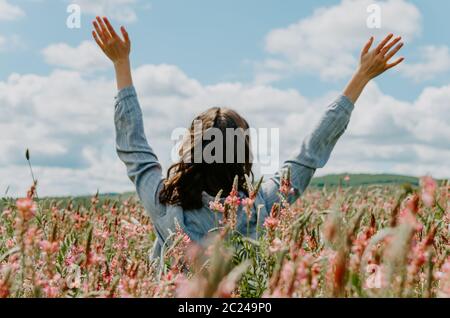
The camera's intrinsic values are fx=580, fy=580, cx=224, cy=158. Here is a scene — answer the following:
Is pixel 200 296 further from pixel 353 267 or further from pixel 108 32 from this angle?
pixel 108 32

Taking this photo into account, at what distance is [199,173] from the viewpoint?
3.45m

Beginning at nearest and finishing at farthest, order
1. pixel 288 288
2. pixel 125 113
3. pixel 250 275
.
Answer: pixel 288 288 → pixel 250 275 → pixel 125 113

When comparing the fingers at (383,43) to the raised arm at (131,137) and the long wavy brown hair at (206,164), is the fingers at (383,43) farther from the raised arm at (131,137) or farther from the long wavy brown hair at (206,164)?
the raised arm at (131,137)

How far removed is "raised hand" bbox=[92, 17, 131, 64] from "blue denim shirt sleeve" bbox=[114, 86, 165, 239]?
229 mm

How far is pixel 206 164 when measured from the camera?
137 inches

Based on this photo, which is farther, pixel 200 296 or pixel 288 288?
pixel 288 288

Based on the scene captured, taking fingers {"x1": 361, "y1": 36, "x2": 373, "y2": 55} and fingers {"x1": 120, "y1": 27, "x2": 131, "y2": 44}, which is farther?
fingers {"x1": 120, "y1": 27, "x2": 131, "y2": 44}

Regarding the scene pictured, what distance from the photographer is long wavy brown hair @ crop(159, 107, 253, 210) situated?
11.1ft

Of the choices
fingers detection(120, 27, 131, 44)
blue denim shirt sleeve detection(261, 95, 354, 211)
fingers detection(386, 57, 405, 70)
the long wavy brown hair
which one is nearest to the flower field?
blue denim shirt sleeve detection(261, 95, 354, 211)

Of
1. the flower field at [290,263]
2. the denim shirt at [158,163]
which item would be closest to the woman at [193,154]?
the denim shirt at [158,163]

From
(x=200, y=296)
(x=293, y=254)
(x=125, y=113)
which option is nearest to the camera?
(x=200, y=296)

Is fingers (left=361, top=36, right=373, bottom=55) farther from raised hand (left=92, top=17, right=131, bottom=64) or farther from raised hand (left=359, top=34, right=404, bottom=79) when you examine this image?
raised hand (left=92, top=17, right=131, bottom=64)

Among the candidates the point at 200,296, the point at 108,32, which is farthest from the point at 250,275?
the point at 108,32
